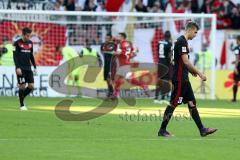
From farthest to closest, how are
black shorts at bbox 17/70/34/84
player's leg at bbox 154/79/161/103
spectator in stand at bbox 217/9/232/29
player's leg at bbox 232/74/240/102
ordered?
spectator in stand at bbox 217/9/232/29 → player's leg at bbox 232/74/240/102 → player's leg at bbox 154/79/161/103 → black shorts at bbox 17/70/34/84

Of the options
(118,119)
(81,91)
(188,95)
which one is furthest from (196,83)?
(188,95)

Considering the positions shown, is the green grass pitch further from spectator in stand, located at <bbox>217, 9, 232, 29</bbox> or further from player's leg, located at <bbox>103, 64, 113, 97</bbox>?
spectator in stand, located at <bbox>217, 9, 232, 29</bbox>

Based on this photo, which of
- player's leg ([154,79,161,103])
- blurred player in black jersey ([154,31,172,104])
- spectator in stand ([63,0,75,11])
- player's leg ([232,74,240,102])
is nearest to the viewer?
blurred player in black jersey ([154,31,172,104])

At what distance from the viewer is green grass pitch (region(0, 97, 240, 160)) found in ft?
39.0

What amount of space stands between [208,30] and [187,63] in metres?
16.5

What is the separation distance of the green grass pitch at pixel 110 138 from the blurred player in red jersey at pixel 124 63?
569cm

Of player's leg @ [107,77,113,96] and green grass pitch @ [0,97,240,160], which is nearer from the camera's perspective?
green grass pitch @ [0,97,240,160]

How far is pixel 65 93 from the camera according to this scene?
2883 cm

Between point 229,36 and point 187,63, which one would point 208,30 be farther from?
point 187,63

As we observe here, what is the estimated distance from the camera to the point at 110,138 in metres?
14.4

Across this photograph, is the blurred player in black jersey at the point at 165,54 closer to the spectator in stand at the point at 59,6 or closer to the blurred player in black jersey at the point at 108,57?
the blurred player in black jersey at the point at 108,57

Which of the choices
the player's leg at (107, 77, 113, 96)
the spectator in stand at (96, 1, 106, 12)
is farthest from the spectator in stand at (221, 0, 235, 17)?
the player's leg at (107, 77, 113, 96)

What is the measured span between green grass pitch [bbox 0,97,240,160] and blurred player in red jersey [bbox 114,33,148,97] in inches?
224

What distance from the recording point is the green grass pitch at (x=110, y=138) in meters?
11.9
